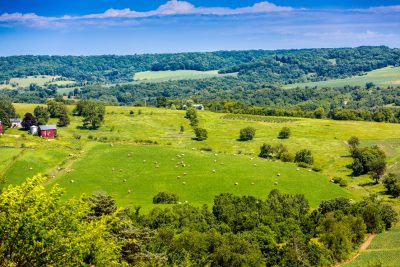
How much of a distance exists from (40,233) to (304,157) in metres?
110

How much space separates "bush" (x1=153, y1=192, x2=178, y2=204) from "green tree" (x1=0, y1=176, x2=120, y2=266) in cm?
6242

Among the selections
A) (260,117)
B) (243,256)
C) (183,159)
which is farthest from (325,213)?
(260,117)

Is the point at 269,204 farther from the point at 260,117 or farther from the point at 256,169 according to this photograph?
the point at 260,117

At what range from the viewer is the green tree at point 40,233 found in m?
22.1

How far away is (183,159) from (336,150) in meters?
50.4

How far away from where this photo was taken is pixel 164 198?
87.2 meters

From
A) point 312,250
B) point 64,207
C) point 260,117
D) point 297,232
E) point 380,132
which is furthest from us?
point 260,117

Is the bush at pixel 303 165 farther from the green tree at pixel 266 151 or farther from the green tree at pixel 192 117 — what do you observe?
the green tree at pixel 192 117

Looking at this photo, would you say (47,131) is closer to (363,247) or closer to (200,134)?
(200,134)

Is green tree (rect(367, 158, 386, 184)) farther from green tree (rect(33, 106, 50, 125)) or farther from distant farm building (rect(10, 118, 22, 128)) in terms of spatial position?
distant farm building (rect(10, 118, 22, 128))

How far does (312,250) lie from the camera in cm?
5994

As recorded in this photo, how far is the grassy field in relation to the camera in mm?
60188

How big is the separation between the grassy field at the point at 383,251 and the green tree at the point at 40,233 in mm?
42946

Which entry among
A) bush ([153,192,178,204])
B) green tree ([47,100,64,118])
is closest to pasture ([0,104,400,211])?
bush ([153,192,178,204])
